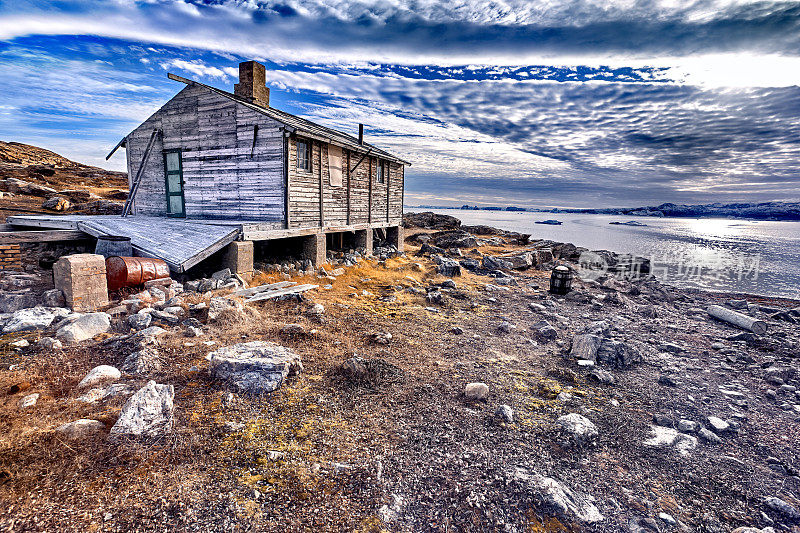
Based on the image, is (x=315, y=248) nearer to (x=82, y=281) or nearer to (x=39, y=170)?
(x=82, y=281)

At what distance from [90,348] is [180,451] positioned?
326 centimetres

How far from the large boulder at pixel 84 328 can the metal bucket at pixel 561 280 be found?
42.2ft

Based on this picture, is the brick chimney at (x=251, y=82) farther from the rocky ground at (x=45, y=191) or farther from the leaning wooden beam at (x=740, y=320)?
the leaning wooden beam at (x=740, y=320)

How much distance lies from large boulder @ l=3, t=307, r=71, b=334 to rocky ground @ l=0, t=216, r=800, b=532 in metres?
0.03

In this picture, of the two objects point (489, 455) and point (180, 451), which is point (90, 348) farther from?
point (489, 455)

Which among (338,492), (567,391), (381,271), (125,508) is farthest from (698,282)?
(125,508)

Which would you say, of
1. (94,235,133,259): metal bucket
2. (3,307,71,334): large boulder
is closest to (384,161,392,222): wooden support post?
(94,235,133,259): metal bucket

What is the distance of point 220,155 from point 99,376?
10.7 meters

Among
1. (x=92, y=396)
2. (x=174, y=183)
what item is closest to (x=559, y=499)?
(x=92, y=396)

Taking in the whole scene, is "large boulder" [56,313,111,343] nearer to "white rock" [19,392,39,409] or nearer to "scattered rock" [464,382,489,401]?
"white rock" [19,392,39,409]

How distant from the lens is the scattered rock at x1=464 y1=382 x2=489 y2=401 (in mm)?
5203

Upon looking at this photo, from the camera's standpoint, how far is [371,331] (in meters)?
Result: 7.63

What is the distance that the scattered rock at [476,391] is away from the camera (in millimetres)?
5203

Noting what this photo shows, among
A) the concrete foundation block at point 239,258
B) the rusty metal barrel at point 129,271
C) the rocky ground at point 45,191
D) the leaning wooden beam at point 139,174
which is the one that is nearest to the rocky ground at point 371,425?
the rusty metal barrel at point 129,271
